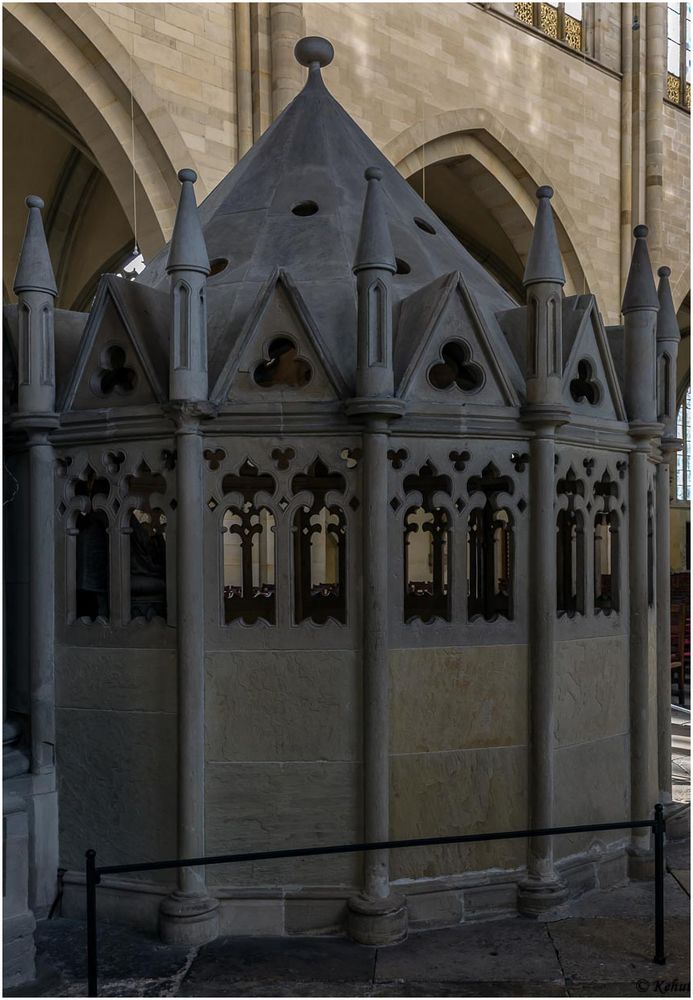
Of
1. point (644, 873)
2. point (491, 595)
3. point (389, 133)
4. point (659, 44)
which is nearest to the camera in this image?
point (644, 873)

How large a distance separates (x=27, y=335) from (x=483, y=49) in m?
14.5

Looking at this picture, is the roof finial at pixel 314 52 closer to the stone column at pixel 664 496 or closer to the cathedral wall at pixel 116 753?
the stone column at pixel 664 496

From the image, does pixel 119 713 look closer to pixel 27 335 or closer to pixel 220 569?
pixel 220 569

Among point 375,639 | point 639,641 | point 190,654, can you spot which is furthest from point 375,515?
point 639,641

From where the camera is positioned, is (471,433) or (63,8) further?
(63,8)

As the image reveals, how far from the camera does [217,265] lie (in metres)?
Answer: 6.07

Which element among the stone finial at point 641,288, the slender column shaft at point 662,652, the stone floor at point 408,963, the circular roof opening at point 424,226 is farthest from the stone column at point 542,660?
the circular roof opening at point 424,226

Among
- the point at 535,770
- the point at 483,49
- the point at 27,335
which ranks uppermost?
the point at 483,49

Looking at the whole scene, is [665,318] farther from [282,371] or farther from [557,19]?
[557,19]

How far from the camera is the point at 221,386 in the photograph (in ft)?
17.0

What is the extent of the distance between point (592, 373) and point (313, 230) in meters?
1.93

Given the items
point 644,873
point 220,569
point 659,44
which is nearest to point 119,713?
point 220,569

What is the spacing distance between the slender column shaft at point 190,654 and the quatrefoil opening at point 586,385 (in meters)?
2.41

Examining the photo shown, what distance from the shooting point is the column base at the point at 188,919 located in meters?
4.85
